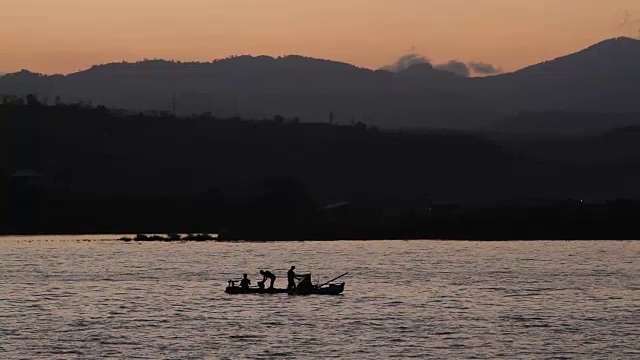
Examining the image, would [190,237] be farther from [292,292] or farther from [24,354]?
[24,354]

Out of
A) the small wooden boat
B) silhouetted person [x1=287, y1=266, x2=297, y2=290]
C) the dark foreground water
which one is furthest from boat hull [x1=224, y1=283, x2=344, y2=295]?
the dark foreground water

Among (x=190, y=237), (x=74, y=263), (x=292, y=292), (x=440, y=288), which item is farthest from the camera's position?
(x=190, y=237)

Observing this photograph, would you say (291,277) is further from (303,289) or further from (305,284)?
(303,289)

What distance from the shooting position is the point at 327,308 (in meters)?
85.8

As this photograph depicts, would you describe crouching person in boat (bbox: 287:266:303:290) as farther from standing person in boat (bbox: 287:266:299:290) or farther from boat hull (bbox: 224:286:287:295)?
boat hull (bbox: 224:286:287:295)

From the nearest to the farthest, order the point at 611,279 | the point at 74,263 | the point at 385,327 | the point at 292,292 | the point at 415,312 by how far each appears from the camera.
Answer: the point at 385,327 < the point at 415,312 < the point at 292,292 < the point at 611,279 < the point at 74,263

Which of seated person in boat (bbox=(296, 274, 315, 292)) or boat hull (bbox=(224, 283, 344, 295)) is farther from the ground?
seated person in boat (bbox=(296, 274, 315, 292))

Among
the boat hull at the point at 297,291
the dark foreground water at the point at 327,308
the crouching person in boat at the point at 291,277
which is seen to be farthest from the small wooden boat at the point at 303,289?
the dark foreground water at the point at 327,308

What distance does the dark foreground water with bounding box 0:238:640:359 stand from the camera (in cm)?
6694

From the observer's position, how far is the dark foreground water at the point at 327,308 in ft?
220

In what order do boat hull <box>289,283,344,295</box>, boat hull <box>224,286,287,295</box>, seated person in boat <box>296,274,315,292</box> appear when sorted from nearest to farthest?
seated person in boat <box>296,274,315,292</box>
boat hull <box>289,283,344,295</box>
boat hull <box>224,286,287,295</box>

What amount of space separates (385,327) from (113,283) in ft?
123

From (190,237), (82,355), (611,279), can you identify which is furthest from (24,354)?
(190,237)

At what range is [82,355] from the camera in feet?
210
